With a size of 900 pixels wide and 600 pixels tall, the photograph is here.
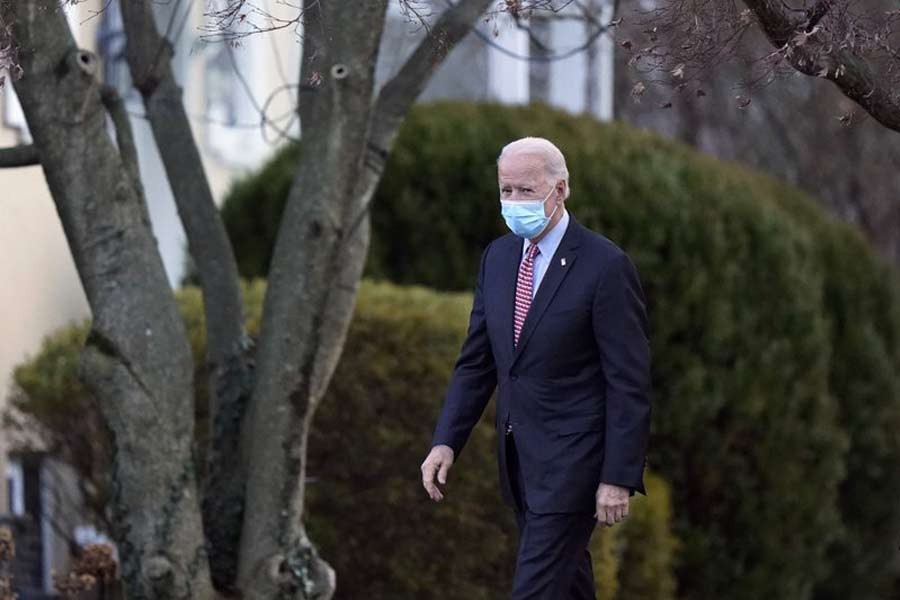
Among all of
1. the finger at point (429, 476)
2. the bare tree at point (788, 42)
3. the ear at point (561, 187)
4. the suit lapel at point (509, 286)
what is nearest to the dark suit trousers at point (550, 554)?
the finger at point (429, 476)

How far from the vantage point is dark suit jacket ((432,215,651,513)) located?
506cm

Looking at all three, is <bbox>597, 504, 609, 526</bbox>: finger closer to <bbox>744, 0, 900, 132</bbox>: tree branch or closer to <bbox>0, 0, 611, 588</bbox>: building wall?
<bbox>744, 0, 900, 132</bbox>: tree branch

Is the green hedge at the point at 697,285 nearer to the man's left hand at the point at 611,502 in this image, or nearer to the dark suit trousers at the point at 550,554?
the dark suit trousers at the point at 550,554

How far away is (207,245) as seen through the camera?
22.2 feet

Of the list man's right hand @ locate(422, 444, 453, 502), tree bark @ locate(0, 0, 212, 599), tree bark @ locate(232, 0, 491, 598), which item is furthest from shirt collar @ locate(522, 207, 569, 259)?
tree bark @ locate(0, 0, 212, 599)

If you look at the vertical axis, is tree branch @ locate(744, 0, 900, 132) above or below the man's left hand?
above

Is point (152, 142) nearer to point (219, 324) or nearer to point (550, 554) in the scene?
point (219, 324)

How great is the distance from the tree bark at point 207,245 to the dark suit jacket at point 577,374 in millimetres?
1618

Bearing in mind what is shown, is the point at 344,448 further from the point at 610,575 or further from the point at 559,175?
the point at 559,175

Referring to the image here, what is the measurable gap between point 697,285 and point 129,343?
4.73 meters

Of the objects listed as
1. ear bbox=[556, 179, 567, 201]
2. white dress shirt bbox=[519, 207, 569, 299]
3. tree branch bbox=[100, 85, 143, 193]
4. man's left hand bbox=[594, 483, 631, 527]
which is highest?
tree branch bbox=[100, 85, 143, 193]

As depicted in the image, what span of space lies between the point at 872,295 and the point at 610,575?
15.4ft

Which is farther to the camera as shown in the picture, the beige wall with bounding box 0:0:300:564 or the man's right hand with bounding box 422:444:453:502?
the beige wall with bounding box 0:0:300:564

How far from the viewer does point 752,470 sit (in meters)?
10.5
